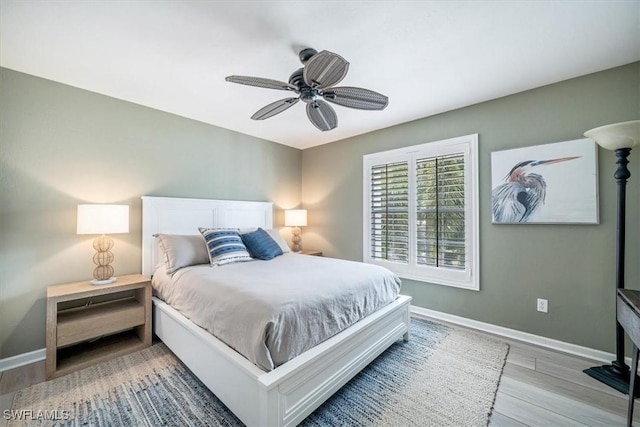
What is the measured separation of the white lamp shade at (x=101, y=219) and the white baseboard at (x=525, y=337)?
3412mm

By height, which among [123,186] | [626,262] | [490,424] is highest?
[123,186]

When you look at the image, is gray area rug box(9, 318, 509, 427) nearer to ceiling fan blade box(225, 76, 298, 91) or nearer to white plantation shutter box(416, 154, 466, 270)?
white plantation shutter box(416, 154, 466, 270)

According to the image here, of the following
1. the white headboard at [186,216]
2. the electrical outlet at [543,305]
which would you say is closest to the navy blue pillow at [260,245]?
the white headboard at [186,216]

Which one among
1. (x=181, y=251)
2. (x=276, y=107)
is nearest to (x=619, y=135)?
(x=276, y=107)

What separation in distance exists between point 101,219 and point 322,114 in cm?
213

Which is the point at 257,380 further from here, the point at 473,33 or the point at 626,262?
the point at 626,262

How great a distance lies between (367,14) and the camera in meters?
1.63

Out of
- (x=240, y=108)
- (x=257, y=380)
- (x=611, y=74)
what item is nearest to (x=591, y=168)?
(x=611, y=74)

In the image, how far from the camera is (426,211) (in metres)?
3.24

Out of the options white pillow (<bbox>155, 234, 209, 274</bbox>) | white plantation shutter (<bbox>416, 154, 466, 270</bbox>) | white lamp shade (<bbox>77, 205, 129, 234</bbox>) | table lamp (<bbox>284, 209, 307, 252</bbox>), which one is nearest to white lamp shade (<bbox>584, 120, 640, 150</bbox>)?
white plantation shutter (<bbox>416, 154, 466, 270</bbox>)

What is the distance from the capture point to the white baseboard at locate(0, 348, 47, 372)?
210 centimetres

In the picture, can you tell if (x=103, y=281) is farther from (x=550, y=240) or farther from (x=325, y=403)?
(x=550, y=240)

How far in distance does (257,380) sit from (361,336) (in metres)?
0.88

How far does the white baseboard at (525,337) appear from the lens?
2.23 meters
